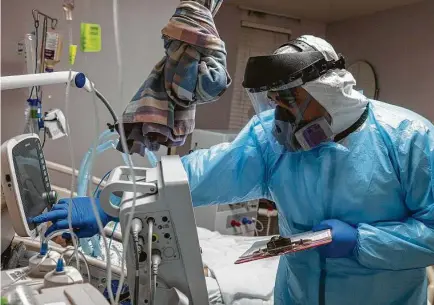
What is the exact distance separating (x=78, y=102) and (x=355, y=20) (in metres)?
2.61

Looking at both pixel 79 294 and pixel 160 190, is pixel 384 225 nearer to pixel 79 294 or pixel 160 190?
pixel 160 190

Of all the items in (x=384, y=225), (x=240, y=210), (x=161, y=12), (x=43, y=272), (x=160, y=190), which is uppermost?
(x=161, y=12)

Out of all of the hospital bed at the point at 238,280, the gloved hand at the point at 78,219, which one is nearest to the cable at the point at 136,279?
the gloved hand at the point at 78,219

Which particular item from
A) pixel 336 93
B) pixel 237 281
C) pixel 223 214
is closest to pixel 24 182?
pixel 336 93

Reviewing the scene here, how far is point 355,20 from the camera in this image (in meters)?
3.72

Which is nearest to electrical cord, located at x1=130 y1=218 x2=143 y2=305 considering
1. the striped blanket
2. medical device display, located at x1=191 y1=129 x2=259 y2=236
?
the striped blanket

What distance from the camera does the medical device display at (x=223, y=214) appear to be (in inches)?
112

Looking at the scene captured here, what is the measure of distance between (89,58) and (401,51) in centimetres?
238

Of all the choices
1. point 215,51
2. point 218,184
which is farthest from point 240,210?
point 215,51

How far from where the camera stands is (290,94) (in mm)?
1172

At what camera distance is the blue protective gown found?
43.7 inches

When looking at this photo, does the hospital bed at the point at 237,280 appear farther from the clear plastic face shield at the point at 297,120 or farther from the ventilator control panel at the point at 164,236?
the ventilator control panel at the point at 164,236

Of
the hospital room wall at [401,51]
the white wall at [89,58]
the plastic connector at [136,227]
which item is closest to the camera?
the plastic connector at [136,227]

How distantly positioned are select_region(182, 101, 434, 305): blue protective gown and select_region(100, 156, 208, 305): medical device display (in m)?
0.44
